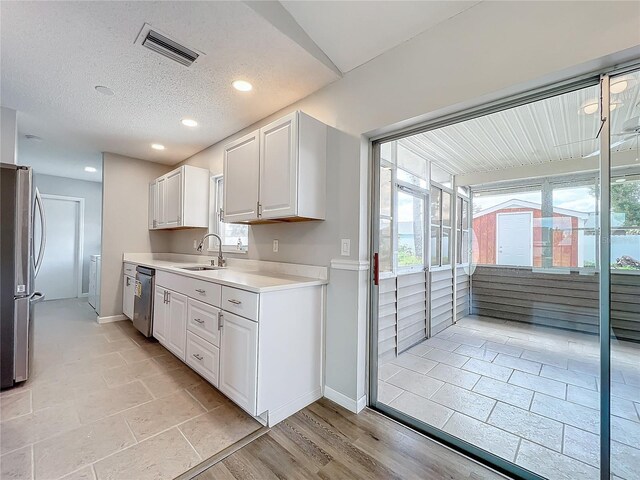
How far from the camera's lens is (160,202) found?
4.15 meters

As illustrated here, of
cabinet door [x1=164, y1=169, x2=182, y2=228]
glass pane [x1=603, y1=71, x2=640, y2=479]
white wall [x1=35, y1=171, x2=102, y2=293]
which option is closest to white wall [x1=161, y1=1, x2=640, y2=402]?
glass pane [x1=603, y1=71, x2=640, y2=479]

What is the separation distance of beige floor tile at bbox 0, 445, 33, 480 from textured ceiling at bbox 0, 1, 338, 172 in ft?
8.15

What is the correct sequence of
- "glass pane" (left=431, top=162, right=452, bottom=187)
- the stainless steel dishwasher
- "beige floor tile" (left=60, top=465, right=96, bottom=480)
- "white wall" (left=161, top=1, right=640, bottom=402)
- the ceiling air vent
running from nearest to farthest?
1. "white wall" (left=161, top=1, right=640, bottom=402)
2. "beige floor tile" (left=60, top=465, right=96, bottom=480)
3. the ceiling air vent
4. the stainless steel dishwasher
5. "glass pane" (left=431, top=162, right=452, bottom=187)

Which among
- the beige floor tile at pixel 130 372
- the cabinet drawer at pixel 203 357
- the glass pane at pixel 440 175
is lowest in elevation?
the beige floor tile at pixel 130 372

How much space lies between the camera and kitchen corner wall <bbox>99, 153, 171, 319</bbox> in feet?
13.6

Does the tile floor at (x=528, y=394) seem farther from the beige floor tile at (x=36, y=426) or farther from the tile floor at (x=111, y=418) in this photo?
the beige floor tile at (x=36, y=426)

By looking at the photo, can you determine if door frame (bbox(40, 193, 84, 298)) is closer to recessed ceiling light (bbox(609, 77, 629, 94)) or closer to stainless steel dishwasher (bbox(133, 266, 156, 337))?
stainless steel dishwasher (bbox(133, 266, 156, 337))

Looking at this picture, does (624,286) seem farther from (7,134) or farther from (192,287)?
(7,134)

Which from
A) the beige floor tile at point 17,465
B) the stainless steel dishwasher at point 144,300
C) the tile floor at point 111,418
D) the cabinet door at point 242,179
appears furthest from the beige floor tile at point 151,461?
the stainless steel dishwasher at point 144,300

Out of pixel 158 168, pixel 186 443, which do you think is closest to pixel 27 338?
pixel 186 443

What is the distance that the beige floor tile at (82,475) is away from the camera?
4.57 feet

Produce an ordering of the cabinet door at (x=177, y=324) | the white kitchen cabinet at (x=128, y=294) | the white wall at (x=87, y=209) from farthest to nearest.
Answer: the white wall at (x=87, y=209)
the white kitchen cabinet at (x=128, y=294)
the cabinet door at (x=177, y=324)

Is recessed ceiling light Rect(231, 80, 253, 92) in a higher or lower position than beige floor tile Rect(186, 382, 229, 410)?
higher

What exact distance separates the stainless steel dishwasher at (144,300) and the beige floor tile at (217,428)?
1.72 meters
